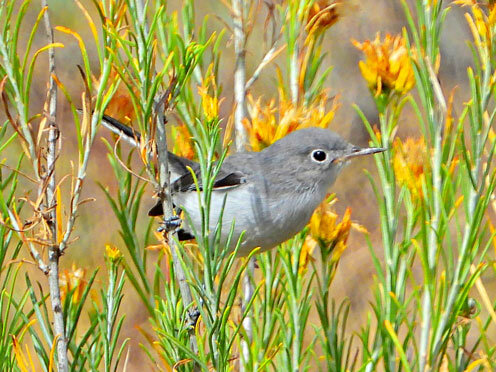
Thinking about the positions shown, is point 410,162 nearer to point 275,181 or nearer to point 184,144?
point 184,144

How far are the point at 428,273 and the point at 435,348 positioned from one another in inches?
4.8

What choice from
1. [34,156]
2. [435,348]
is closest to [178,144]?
[34,156]

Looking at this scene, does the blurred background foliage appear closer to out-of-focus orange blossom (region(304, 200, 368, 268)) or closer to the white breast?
out-of-focus orange blossom (region(304, 200, 368, 268))

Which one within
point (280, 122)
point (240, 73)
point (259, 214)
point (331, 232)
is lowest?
point (331, 232)

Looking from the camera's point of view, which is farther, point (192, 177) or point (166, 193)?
point (192, 177)

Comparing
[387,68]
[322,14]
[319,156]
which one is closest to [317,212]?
[387,68]

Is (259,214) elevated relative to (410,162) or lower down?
elevated

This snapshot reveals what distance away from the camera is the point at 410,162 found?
53.5 inches

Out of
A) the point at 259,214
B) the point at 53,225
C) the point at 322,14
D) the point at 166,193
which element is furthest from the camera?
the point at 259,214

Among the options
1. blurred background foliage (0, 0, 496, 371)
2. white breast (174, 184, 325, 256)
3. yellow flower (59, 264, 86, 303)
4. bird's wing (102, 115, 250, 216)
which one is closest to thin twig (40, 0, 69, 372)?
blurred background foliage (0, 0, 496, 371)

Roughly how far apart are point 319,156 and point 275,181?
0.54 feet

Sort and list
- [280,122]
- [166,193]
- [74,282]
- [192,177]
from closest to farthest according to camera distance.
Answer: [166,193]
[74,282]
[280,122]
[192,177]

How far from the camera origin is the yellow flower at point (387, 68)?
1420mm

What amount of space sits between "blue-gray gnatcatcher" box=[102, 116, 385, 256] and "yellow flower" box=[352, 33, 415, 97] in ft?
2.19
